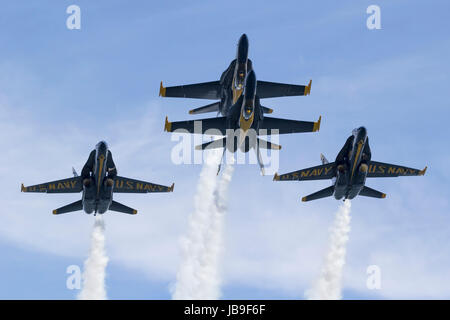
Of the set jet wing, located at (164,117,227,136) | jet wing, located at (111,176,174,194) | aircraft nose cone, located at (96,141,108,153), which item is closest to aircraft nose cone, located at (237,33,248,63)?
jet wing, located at (164,117,227,136)

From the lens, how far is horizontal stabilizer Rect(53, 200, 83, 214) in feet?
294

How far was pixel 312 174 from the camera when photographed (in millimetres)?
93062

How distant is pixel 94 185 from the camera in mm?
86250

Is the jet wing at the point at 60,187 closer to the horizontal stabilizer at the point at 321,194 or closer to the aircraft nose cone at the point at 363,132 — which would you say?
the horizontal stabilizer at the point at 321,194

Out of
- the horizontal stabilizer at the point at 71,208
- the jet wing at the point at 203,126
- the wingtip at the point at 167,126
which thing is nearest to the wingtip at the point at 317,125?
the jet wing at the point at 203,126

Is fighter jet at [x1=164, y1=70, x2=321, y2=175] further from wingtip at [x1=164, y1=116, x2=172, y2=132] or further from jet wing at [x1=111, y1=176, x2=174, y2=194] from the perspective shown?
jet wing at [x1=111, y1=176, x2=174, y2=194]
